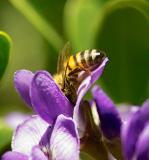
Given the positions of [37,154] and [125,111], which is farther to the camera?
[125,111]

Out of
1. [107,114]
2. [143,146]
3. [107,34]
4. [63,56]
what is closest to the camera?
[143,146]

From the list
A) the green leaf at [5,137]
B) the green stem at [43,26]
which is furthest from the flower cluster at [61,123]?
the green stem at [43,26]

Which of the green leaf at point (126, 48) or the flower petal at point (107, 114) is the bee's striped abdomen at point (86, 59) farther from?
the green leaf at point (126, 48)

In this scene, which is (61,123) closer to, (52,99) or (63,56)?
(52,99)

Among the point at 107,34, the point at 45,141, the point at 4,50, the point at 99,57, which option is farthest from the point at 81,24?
the point at 45,141

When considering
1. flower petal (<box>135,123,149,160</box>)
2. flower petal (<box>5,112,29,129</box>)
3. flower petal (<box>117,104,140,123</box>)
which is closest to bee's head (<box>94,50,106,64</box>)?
flower petal (<box>117,104,140,123</box>)

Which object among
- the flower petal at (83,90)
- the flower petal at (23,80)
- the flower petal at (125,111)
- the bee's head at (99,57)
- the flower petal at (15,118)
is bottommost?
the flower petal at (15,118)

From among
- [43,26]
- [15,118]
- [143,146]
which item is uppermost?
[43,26]
